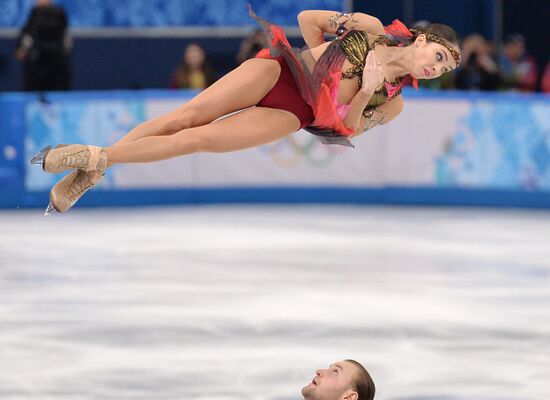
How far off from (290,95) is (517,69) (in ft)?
38.2

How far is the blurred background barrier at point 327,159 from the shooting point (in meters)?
15.8

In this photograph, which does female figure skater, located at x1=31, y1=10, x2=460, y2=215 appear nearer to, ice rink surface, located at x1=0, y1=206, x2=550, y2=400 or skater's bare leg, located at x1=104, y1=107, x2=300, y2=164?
skater's bare leg, located at x1=104, y1=107, x2=300, y2=164

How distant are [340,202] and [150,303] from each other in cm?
629

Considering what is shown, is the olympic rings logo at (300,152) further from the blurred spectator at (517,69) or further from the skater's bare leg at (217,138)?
the skater's bare leg at (217,138)

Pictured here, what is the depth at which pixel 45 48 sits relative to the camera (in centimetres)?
1625

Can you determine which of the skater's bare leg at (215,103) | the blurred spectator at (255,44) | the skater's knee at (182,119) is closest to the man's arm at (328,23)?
the skater's bare leg at (215,103)

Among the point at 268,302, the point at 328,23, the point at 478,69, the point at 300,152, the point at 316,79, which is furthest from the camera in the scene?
the point at 478,69

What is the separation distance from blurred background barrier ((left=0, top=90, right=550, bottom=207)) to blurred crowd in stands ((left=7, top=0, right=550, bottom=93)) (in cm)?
61

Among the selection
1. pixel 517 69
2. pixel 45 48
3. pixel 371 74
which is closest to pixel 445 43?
pixel 371 74

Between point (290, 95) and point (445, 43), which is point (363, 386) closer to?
point (290, 95)

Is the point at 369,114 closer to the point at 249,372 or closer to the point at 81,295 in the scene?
the point at 249,372

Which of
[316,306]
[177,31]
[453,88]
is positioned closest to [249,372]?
[316,306]

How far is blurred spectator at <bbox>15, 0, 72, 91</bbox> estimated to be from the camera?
1606cm

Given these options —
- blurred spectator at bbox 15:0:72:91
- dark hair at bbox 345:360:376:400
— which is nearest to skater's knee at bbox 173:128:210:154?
dark hair at bbox 345:360:376:400
